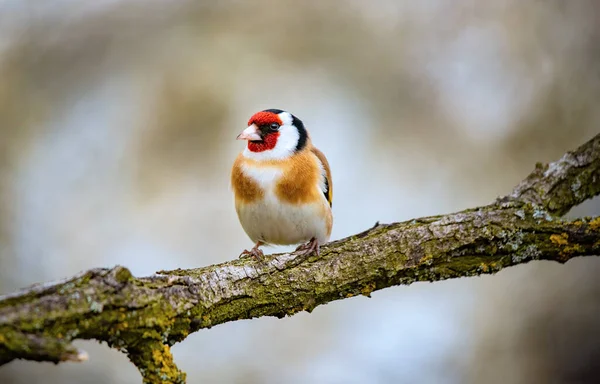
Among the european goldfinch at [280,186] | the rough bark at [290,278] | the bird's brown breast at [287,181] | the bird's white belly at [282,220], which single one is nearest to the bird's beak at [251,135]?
the european goldfinch at [280,186]

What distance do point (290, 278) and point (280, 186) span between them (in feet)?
3.24

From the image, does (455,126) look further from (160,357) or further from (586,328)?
(160,357)

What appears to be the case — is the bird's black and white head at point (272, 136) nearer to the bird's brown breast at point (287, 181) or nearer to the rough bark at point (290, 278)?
the bird's brown breast at point (287, 181)

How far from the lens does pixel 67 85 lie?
6.06m

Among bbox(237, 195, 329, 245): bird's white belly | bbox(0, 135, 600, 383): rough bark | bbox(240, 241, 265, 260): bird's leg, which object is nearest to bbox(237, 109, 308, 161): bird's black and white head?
bbox(237, 195, 329, 245): bird's white belly

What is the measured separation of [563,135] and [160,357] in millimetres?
4867

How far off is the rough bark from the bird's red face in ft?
3.51

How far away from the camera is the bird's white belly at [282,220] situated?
3.66 meters

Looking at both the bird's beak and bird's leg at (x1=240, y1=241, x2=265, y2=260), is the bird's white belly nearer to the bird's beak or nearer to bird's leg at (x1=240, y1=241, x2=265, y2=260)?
bird's leg at (x1=240, y1=241, x2=265, y2=260)

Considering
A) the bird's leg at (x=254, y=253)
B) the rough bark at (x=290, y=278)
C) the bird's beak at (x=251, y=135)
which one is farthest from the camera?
the bird's beak at (x=251, y=135)

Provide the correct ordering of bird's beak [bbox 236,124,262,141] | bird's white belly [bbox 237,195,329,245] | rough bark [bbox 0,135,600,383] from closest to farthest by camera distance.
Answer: rough bark [bbox 0,135,600,383], bird's white belly [bbox 237,195,329,245], bird's beak [bbox 236,124,262,141]

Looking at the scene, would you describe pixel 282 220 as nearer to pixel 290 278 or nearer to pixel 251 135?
pixel 251 135

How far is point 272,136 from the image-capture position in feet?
12.8

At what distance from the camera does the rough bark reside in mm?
2055
